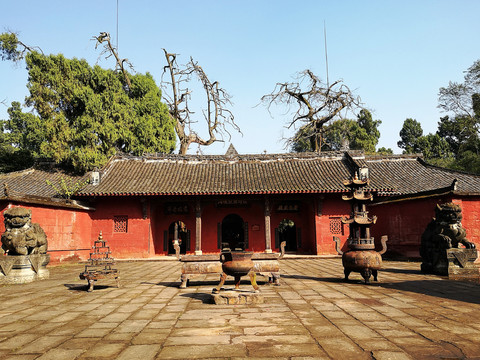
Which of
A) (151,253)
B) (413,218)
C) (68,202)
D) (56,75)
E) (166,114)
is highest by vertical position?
(56,75)

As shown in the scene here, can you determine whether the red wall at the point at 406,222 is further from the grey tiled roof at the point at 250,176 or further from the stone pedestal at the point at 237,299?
the stone pedestal at the point at 237,299

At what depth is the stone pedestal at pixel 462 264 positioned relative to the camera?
759 centimetres

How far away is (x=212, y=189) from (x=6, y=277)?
8.26 meters

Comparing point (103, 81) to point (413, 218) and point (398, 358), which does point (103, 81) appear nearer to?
point (413, 218)

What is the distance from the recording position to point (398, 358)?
2.79m

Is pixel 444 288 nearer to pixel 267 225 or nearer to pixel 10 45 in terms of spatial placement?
pixel 267 225

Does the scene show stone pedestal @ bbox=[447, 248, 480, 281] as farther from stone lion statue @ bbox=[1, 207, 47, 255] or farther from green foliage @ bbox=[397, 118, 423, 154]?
green foliage @ bbox=[397, 118, 423, 154]

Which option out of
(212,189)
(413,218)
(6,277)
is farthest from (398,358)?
(212,189)

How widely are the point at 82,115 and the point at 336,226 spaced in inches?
560

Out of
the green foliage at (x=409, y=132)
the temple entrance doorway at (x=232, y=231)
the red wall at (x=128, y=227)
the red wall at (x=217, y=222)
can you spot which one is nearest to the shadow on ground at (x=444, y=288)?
the red wall at (x=217, y=222)

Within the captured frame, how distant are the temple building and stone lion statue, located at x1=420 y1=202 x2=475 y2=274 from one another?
3.65 m

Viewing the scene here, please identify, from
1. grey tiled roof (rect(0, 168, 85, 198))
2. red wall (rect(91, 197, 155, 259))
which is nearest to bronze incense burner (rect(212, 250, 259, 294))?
red wall (rect(91, 197, 155, 259))

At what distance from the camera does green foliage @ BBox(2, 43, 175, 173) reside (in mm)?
17125

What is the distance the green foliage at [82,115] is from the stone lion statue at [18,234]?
9473 millimetres
